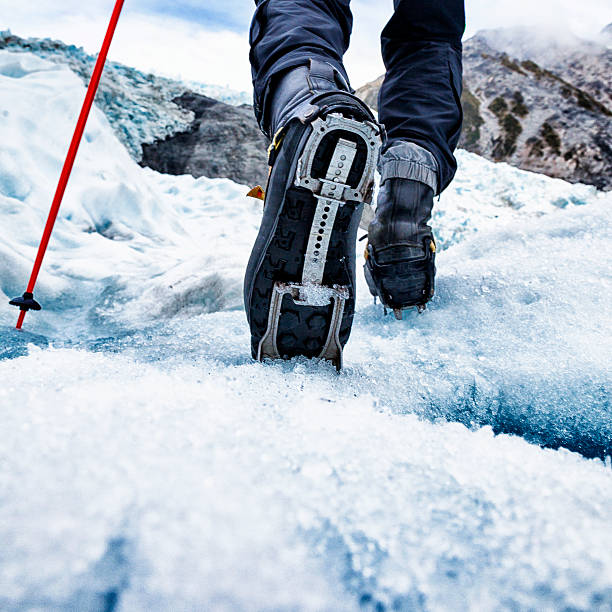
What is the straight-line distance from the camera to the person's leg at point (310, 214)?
2.55 feet

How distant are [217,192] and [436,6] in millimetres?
4064

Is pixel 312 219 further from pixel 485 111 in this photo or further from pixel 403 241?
pixel 485 111

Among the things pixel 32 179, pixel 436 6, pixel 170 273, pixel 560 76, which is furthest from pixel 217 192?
pixel 560 76

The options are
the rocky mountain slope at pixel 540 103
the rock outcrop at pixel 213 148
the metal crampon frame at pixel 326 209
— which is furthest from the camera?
the rocky mountain slope at pixel 540 103

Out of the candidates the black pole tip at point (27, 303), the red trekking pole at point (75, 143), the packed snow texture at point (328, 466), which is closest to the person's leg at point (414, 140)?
the packed snow texture at point (328, 466)

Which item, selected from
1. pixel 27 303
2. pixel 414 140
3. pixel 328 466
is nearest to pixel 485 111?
pixel 414 140

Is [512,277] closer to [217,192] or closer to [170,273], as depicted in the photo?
[170,273]

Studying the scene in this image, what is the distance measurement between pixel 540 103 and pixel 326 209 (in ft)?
70.5

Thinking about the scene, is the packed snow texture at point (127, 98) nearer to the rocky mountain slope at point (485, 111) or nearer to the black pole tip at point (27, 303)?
the rocky mountain slope at point (485, 111)

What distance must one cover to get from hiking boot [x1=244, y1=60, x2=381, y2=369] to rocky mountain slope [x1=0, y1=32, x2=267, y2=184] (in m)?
6.00

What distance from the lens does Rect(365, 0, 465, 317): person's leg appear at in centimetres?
109

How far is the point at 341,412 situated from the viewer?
598 mm

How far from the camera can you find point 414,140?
46.9 inches

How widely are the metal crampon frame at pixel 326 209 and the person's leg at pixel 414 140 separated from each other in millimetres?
277
